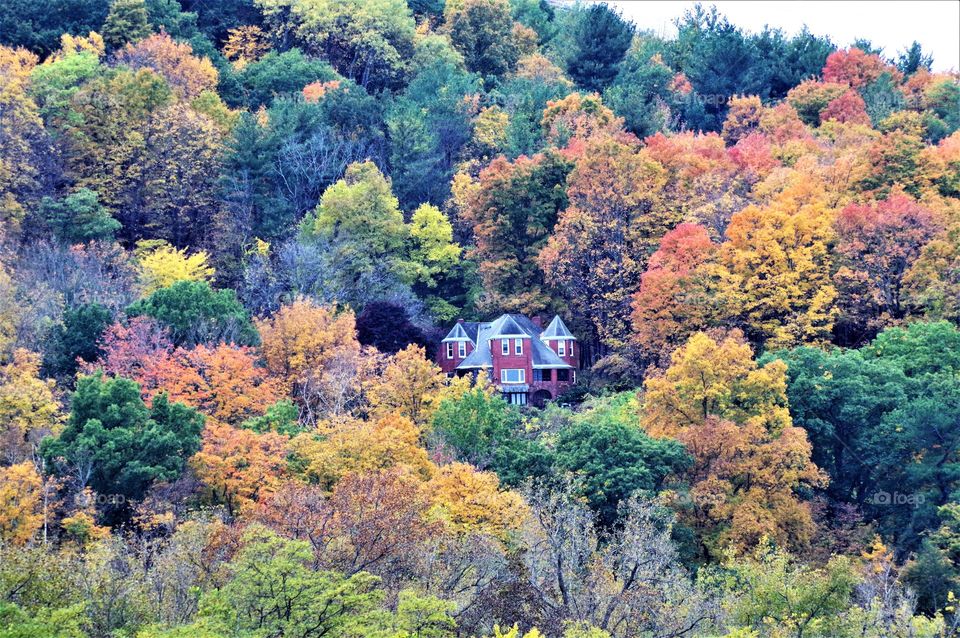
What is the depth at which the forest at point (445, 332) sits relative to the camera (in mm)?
42094

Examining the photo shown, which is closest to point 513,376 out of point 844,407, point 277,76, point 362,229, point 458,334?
point 458,334

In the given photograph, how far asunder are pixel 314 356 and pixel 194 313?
527 cm

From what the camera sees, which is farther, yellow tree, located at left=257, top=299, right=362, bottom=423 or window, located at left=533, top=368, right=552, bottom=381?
window, located at left=533, top=368, right=552, bottom=381

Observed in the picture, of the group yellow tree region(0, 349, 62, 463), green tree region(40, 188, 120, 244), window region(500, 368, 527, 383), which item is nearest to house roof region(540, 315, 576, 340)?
window region(500, 368, 527, 383)

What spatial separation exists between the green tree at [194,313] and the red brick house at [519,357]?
45.4 feet

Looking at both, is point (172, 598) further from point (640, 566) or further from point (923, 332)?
point (923, 332)

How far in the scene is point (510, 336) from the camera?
70688mm

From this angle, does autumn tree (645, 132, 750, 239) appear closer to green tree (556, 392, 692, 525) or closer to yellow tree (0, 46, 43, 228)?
green tree (556, 392, 692, 525)

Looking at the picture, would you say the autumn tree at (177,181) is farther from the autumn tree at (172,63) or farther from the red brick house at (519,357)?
the red brick house at (519,357)

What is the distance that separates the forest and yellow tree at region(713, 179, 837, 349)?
0.20 metres

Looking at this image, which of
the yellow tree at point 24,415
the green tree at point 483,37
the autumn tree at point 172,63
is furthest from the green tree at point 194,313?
the green tree at point 483,37

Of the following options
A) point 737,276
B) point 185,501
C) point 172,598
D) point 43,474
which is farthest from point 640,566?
point 737,276

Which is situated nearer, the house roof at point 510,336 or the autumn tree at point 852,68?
the house roof at point 510,336

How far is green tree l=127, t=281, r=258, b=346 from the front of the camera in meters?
59.8
